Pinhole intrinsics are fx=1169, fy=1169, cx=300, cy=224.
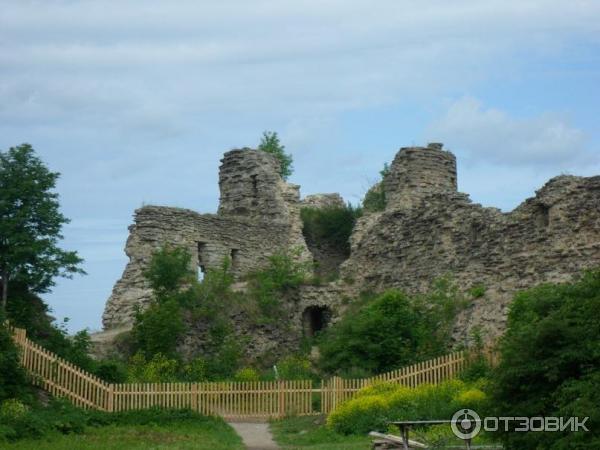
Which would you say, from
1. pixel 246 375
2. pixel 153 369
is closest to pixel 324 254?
pixel 246 375

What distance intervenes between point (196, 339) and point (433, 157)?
8.83 meters

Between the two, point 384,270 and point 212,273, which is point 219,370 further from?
point 384,270

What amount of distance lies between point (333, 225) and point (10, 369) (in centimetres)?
1695

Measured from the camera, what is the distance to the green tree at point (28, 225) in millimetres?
24750

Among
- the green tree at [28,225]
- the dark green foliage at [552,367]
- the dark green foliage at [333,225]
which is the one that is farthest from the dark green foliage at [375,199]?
the dark green foliage at [552,367]

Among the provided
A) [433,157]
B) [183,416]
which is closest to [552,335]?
[183,416]

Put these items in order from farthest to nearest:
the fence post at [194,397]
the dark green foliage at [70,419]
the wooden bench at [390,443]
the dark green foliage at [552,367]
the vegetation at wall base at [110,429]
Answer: the fence post at [194,397], the dark green foliage at [70,419], the vegetation at wall base at [110,429], the wooden bench at [390,443], the dark green foliage at [552,367]

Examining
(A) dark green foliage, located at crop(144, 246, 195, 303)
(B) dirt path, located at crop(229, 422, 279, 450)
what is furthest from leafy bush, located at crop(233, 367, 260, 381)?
(B) dirt path, located at crop(229, 422, 279, 450)

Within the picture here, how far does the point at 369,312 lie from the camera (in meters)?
26.0

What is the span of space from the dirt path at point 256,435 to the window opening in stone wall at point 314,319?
29.8ft

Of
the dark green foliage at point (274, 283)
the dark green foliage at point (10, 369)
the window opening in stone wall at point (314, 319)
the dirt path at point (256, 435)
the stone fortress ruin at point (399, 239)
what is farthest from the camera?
the window opening in stone wall at point (314, 319)

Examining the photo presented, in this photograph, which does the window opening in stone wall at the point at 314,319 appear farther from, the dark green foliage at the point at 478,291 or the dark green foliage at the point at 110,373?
the dark green foliage at the point at 110,373

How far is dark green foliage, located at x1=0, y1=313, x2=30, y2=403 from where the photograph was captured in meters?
→ 21.1

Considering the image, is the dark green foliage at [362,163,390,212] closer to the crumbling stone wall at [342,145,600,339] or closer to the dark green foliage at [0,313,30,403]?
the crumbling stone wall at [342,145,600,339]
